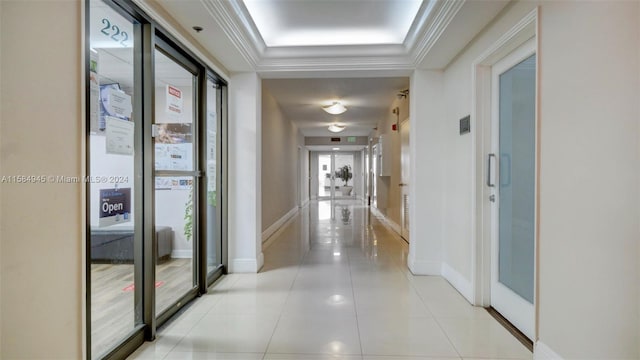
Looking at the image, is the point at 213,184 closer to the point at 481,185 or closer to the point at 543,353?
the point at 481,185

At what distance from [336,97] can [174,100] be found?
3.95 m

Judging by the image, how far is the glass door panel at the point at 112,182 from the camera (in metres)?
1.90

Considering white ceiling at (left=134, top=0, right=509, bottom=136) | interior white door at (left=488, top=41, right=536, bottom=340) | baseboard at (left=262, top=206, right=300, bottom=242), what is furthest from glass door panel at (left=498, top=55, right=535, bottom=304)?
baseboard at (left=262, top=206, right=300, bottom=242)

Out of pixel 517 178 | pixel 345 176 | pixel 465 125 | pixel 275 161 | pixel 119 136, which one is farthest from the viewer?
pixel 345 176

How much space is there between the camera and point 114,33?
217cm

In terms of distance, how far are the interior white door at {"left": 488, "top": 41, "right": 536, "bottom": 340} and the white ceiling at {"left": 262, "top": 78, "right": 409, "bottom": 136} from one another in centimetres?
262

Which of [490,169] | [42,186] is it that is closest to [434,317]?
[490,169]

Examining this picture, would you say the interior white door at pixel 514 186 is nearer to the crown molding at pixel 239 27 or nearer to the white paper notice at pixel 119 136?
the crown molding at pixel 239 27

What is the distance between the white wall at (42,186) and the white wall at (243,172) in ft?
7.66

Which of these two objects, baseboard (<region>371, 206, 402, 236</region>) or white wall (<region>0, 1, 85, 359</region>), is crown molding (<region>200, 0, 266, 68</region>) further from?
baseboard (<region>371, 206, 402, 236</region>)

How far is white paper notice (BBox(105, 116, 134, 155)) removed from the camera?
2.02 metres

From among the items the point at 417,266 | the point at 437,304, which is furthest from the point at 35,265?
the point at 417,266

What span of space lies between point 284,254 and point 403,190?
2.56m

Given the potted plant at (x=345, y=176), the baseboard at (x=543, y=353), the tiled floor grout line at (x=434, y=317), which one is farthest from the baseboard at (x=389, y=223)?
the potted plant at (x=345, y=176)
